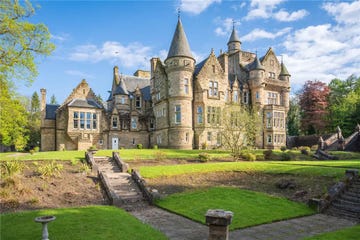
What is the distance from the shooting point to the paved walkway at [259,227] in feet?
34.0

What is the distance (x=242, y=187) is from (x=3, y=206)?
1427 centimetres

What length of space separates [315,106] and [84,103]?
155 ft

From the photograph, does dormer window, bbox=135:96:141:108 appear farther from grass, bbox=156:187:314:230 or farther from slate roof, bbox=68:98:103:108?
grass, bbox=156:187:314:230

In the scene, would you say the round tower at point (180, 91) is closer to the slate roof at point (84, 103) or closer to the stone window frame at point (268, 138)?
the slate roof at point (84, 103)

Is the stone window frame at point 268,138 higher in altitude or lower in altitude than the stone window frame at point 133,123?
lower

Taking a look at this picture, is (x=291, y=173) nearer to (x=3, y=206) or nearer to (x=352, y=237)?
(x=352, y=237)

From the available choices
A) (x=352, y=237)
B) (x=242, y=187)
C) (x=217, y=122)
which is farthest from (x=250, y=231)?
(x=217, y=122)

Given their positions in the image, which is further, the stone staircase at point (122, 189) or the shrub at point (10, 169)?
the shrub at point (10, 169)

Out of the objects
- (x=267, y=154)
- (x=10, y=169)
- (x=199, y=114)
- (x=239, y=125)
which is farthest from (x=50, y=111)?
(x=267, y=154)

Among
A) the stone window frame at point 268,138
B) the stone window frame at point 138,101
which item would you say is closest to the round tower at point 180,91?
the stone window frame at point 138,101

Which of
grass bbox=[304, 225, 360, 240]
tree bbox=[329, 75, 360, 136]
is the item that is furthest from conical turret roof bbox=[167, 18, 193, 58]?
tree bbox=[329, 75, 360, 136]

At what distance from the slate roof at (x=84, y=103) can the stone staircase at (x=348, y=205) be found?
1367 inches

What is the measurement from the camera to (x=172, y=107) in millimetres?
38781

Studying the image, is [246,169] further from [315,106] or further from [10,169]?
[315,106]
